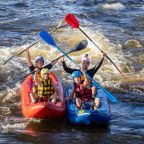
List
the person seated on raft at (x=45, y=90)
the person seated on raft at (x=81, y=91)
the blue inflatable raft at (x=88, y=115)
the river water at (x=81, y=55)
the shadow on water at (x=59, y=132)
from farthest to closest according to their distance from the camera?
the person seated on raft at (x=81, y=91) → the person seated on raft at (x=45, y=90) → the river water at (x=81, y=55) → the blue inflatable raft at (x=88, y=115) → the shadow on water at (x=59, y=132)

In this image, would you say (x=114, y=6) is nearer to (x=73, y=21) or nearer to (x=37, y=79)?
(x=73, y=21)

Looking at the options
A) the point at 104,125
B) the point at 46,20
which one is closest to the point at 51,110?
the point at 104,125

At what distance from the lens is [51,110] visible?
332 inches

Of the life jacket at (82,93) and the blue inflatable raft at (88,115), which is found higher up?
the life jacket at (82,93)

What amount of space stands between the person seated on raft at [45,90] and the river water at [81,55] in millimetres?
464

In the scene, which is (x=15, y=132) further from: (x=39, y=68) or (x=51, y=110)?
(x=39, y=68)

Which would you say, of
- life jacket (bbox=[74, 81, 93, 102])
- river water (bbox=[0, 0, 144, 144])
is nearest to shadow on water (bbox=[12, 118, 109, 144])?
river water (bbox=[0, 0, 144, 144])

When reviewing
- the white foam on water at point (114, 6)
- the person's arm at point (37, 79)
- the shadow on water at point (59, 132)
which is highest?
the white foam on water at point (114, 6)

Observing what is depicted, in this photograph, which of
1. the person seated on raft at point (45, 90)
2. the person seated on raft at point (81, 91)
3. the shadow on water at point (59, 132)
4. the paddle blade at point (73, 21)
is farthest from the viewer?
the paddle blade at point (73, 21)

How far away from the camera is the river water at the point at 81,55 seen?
846 cm

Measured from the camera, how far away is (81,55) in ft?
46.2

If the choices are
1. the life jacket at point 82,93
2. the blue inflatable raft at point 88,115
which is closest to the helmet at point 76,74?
the life jacket at point 82,93

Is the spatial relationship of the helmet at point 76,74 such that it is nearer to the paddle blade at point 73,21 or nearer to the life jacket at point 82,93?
the life jacket at point 82,93

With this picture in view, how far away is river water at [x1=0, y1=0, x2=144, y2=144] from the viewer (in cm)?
846
